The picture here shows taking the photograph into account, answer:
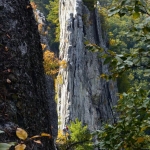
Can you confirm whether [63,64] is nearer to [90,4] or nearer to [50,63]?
[50,63]

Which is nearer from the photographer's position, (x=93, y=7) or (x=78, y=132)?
(x=78, y=132)

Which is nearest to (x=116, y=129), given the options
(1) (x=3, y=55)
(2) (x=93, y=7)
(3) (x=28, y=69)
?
(3) (x=28, y=69)

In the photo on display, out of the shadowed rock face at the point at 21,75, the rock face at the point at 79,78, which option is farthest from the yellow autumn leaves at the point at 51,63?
the shadowed rock face at the point at 21,75

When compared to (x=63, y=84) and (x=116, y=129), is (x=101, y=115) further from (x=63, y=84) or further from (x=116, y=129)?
(x=116, y=129)

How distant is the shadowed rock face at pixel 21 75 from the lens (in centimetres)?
156

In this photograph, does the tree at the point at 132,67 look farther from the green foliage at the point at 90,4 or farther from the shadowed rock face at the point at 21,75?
the green foliage at the point at 90,4

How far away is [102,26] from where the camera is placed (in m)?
22.4

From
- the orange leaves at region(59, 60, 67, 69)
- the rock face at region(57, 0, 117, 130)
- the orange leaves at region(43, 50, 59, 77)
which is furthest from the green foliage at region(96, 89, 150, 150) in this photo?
the orange leaves at region(43, 50, 59, 77)

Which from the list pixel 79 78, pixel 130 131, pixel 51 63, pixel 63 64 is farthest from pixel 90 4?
pixel 130 131

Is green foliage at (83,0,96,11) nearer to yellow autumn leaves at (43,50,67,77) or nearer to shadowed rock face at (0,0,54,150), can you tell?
yellow autumn leaves at (43,50,67,77)

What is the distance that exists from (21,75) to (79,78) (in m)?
16.1

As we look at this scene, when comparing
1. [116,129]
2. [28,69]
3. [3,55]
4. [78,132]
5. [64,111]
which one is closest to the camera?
[3,55]

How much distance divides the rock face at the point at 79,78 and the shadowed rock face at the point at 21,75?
14.9 meters

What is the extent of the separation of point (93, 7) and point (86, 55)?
402 cm
